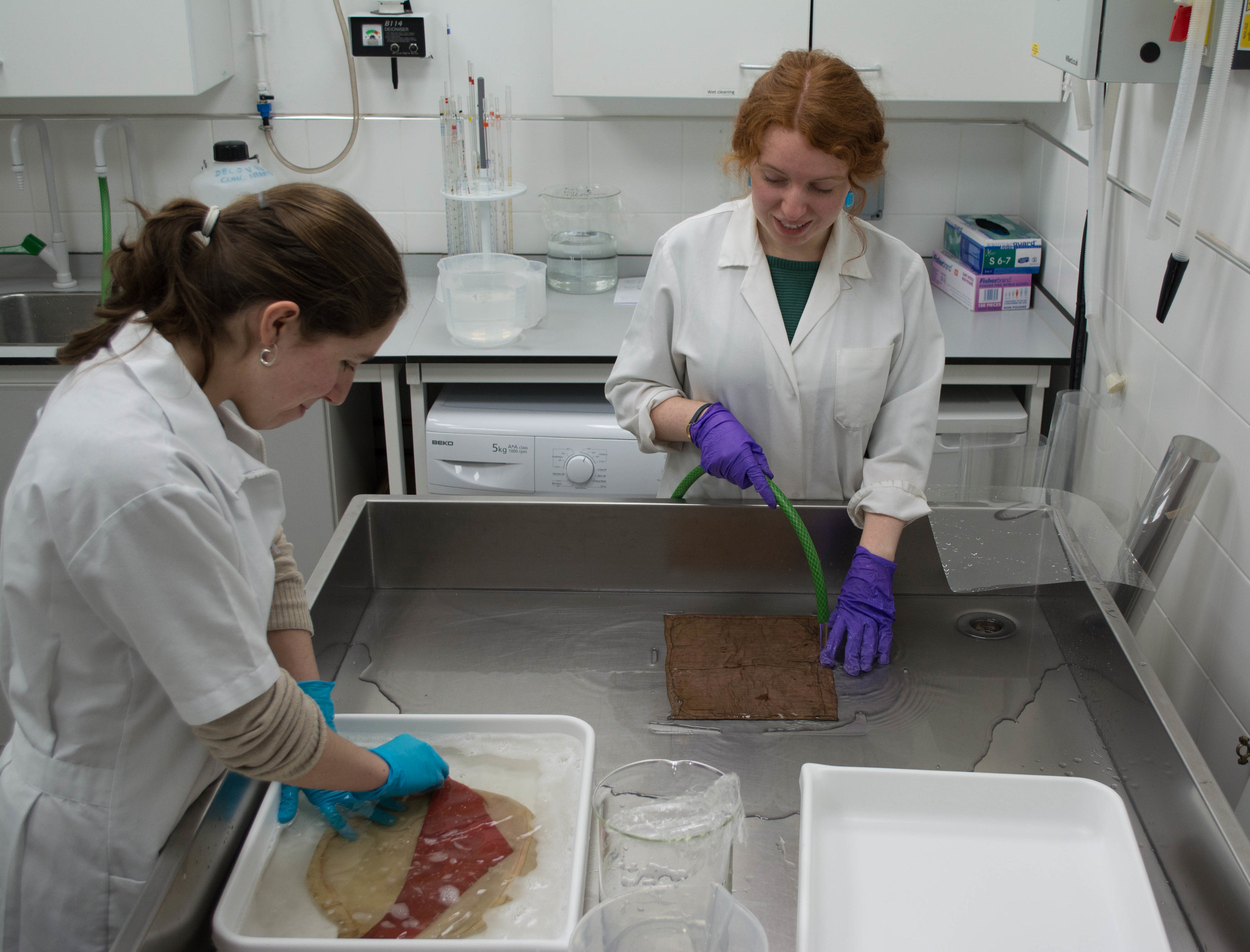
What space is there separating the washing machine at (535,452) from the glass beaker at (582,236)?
521mm

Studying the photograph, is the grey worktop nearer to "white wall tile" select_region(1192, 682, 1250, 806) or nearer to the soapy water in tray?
"white wall tile" select_region(1192, 682, 1250, 806)

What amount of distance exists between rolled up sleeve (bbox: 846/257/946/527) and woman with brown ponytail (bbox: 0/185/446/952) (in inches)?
32.3

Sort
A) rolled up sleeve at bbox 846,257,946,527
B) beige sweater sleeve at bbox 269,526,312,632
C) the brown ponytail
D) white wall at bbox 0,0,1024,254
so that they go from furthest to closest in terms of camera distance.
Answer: white wall at bbox 0,0,1024,254 → rolled up sleeve at bbox 846,257,946,527 → beige sweater sleeve at bbox 269,526,312,632 → the brown ponytail

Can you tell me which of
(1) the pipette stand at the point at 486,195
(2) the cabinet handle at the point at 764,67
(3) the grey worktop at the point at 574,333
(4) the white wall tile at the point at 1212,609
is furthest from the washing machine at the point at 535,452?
(4) the white wall tile at the point at 1212,609

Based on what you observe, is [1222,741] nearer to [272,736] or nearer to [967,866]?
[967,866]

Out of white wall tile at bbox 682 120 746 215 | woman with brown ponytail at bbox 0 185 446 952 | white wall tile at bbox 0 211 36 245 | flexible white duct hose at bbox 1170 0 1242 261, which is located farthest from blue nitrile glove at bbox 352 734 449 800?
white wall tile at bbox 0 211 36 245

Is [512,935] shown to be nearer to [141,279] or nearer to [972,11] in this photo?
[141,279]

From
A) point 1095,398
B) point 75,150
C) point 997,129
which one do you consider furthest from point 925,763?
point 75,150

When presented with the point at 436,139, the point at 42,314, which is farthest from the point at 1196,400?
the point at 42,314

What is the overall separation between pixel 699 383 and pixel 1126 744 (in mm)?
792

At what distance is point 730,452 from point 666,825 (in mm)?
637

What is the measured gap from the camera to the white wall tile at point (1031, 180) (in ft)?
8.54

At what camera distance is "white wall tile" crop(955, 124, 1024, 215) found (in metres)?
2.73

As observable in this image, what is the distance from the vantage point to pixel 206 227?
2.89 feet
